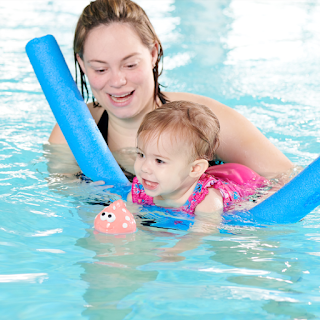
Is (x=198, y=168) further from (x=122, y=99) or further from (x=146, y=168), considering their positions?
(x=122, y=99)

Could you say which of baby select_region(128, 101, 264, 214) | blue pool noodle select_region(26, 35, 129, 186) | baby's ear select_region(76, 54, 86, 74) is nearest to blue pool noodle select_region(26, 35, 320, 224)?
blue pool noodle select_region(26, 35, 129, 186)

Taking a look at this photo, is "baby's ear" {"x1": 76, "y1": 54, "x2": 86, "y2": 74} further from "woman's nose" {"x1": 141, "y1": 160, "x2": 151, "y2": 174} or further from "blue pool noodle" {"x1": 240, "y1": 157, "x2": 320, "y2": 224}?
"blue pool noodle" {"x1": 240, "y1": 157, "x2": 320, "y2": 224}

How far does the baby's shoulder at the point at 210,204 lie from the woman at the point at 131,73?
73 cm

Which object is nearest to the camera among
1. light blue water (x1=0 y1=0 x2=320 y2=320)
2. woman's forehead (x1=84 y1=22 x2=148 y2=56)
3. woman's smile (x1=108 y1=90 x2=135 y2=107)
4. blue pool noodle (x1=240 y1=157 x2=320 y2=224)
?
light blue water (x1=0 y1=0 x2=320 y2=320)

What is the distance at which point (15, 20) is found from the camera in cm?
1037

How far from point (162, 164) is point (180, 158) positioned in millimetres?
102

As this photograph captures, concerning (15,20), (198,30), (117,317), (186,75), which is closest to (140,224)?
(117,317)

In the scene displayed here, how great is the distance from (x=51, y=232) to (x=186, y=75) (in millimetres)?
5459

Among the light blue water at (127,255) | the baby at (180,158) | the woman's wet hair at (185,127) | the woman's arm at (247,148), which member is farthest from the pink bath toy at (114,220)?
the woman's arm at (247,148)

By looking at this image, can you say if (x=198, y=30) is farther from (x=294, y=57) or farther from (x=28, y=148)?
(x=28, y=148)

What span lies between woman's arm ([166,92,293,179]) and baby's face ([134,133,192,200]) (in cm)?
85

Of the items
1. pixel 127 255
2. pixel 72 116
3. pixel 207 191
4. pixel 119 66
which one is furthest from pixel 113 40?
pixel 127 255

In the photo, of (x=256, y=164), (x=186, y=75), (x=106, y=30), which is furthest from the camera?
(x=186, y=75)

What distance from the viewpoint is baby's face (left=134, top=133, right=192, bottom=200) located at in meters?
2.40
